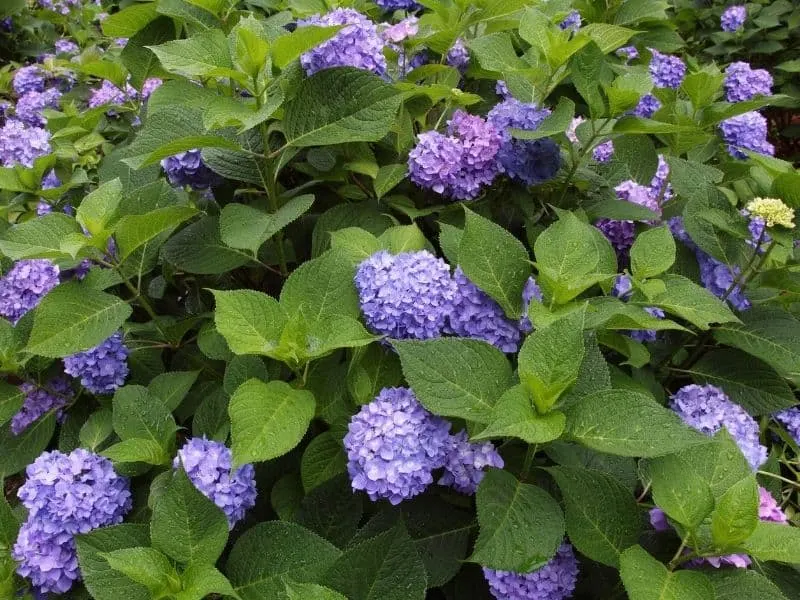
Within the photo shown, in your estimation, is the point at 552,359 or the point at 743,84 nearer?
the point at 552,359

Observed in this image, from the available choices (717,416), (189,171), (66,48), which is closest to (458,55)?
(189,171)

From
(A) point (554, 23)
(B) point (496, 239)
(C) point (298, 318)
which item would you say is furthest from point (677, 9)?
(C) point (298, 318)

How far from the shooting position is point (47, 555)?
127 centimetres

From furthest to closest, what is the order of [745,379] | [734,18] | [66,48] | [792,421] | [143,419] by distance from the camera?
1. [734,18]
2. [66,48]
3. [792,421]
4. [745,379]
5. [143,419]

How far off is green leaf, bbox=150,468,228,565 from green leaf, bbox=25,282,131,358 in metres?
0.40

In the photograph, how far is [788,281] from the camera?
1.58 m

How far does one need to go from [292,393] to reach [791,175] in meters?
1.18

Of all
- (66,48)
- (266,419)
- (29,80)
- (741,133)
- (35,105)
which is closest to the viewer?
(266,419)

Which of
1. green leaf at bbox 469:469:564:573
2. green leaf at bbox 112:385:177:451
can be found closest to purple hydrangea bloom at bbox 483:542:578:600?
green leaf at bbox 469:469:564:573

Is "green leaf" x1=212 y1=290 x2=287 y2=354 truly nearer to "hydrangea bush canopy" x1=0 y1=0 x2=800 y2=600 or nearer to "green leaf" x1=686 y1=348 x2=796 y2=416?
"hydrangea bush canopy" x1=0 y1=0 x2=800 y2=600

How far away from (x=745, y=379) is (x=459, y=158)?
86 centimetres

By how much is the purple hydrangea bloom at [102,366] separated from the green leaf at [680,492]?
1137mm

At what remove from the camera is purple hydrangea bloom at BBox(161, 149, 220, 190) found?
159 cm

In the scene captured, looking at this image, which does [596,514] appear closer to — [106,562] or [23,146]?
[106,562]
